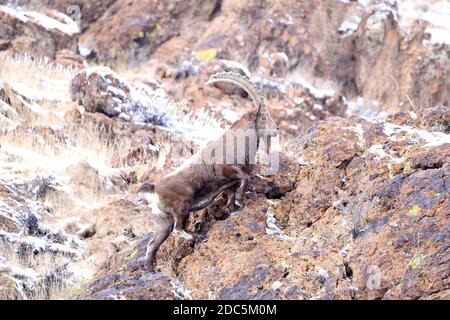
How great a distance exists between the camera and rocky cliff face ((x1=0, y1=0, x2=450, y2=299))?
6398mm

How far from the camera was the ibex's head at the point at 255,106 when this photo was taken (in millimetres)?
7559

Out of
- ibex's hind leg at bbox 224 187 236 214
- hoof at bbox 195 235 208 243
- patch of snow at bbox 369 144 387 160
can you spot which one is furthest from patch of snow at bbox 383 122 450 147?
hoof at bbox 195 235 208 243

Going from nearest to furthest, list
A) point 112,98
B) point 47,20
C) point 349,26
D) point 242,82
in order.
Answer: point 242,82 < point 112,98 < point 47,20 < point 349,26

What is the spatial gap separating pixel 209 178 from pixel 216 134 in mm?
5199

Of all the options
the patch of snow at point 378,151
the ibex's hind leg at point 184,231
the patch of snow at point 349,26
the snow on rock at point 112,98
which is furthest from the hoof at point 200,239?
the patch of snow at point 349,26

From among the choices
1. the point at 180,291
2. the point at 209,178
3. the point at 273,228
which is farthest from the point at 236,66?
the point at 180,291

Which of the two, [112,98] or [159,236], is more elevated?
[159,236]

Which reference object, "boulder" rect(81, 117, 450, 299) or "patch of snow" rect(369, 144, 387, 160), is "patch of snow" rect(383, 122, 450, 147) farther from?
"patch of snow" rect(369, 144, 387, 160)

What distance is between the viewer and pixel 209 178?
23.4 ft

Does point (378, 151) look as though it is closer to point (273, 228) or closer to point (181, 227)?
point (273, 228)

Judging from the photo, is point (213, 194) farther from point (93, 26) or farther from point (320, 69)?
Result: point (93, 26)

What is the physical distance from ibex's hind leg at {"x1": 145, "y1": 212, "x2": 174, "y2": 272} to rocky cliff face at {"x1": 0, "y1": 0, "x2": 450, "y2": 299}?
11 cm

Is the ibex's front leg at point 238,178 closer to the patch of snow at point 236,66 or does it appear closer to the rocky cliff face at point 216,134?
the rocky cliff face at point 216,134
